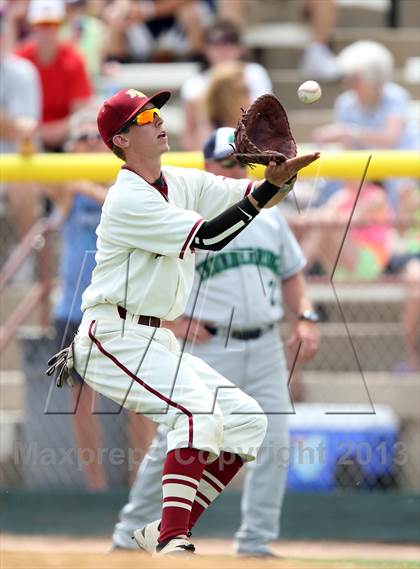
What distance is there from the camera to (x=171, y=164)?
6.48 m

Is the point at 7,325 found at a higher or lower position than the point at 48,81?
lower

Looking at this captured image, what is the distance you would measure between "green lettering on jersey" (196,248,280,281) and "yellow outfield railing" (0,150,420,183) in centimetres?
70

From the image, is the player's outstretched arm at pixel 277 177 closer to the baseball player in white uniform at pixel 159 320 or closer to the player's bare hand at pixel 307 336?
the baseball player in white uniform at pixel 159 320

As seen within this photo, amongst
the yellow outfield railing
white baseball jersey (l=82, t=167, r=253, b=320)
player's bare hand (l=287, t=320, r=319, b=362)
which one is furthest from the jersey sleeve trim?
the yellow outfield railing

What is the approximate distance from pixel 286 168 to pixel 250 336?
1.72 m

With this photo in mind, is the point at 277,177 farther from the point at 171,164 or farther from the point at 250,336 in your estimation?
the point at 171,164

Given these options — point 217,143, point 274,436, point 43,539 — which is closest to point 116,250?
point 217,143

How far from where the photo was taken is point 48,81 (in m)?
9.06

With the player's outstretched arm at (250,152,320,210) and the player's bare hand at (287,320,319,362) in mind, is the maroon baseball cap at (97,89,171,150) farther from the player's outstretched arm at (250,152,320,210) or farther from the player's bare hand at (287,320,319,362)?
the player's bare hand at (287,320,319,362)

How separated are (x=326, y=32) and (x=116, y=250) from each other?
21.6 feet

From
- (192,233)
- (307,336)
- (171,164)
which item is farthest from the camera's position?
(171,164)

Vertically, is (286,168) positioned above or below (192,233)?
above

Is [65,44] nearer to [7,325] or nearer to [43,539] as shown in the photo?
[7,325]

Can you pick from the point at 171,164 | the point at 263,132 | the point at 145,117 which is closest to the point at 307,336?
the point at 171,164
